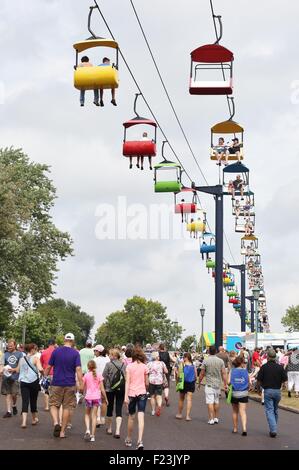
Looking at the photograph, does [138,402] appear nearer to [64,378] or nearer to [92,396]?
[92,396]

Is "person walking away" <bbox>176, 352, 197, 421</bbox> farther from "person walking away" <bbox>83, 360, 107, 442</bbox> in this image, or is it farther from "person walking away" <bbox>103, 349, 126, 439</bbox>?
"person walking away" <bbox>83, 360, 107, 442</bbox>

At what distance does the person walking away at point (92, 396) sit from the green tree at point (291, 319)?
150 meters

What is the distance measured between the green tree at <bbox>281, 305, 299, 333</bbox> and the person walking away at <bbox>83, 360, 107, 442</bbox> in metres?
150

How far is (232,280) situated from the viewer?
6228 cm

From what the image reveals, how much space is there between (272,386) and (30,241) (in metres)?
40.8

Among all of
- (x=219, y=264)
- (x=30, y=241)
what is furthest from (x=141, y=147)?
(x=30, y=241)

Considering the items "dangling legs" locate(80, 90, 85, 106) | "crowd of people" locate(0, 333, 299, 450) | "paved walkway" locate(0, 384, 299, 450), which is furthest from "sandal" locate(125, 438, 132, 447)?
"dangling legs" locate(80, 90, 85, 106)

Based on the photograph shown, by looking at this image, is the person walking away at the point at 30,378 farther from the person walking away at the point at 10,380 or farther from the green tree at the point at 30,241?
the green tree at the point at 30,241

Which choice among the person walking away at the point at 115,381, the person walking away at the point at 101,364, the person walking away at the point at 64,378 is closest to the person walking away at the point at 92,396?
the person walking away at the point at 115,381

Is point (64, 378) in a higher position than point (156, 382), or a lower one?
higher

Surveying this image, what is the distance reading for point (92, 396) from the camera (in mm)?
16219

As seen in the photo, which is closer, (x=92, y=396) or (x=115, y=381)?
(x=92, y=396)

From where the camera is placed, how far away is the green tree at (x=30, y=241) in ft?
176
